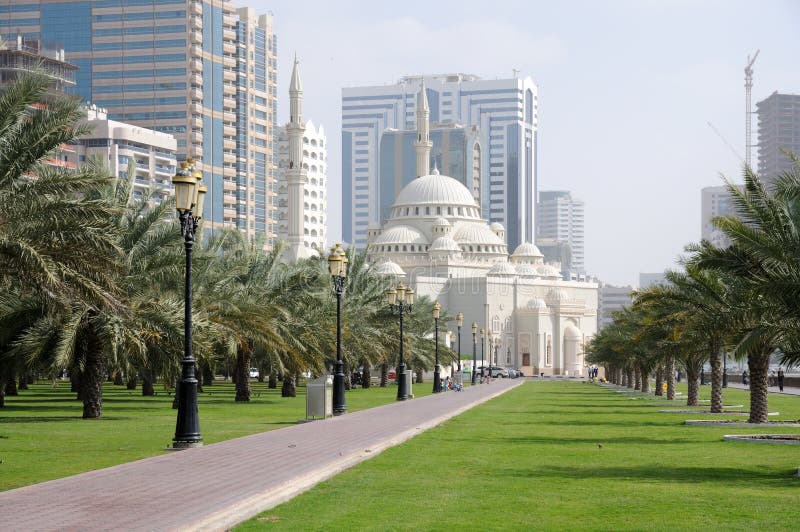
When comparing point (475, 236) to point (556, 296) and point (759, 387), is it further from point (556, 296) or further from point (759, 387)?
point (759, 387)

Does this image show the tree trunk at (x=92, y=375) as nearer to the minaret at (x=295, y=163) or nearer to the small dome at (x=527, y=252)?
the minaret at (x=295, y=163)

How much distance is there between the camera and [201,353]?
2573cm

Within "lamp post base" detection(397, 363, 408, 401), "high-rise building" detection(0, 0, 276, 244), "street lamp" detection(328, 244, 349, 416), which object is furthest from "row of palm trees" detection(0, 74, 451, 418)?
"high-rise building" detection(0, 0, 276, 244)

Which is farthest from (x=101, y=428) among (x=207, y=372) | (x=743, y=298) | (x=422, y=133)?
(x=422, y=133)

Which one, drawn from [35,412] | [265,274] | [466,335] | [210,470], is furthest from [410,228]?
[210,470]

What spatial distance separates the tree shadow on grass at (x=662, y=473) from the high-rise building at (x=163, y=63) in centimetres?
10753

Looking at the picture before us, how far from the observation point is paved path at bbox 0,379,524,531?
33.4 ft

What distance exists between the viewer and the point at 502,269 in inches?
5207

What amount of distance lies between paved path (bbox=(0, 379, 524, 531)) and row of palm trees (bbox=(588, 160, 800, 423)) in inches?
229

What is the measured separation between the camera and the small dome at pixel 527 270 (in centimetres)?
13720

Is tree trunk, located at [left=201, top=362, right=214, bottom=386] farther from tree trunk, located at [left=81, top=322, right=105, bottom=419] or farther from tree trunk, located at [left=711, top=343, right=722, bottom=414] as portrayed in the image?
tree trunk, located at [left=711, top=343, right=722, bottom=414]

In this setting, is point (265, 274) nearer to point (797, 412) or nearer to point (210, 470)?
point (797, 412)

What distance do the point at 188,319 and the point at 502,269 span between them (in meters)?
114

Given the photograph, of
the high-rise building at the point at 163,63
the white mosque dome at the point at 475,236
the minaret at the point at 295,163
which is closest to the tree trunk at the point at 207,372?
the minaret at the point at 295,163
